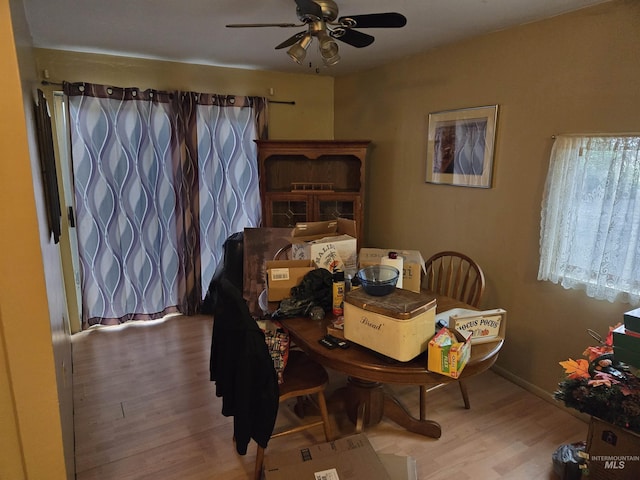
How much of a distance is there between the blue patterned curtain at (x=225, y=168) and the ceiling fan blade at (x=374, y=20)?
1.99 metres

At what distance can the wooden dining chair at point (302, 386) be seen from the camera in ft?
6.17

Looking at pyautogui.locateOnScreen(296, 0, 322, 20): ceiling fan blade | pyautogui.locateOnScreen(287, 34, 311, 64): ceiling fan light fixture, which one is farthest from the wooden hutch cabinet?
pyautogui.locateOnScreen(296, 0, 322, 20): ceiling fan blade

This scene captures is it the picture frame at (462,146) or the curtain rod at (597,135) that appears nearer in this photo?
the curtain rod at (597,135)

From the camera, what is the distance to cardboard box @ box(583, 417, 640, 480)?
5.34ft

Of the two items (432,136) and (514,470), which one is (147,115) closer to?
(432,136)

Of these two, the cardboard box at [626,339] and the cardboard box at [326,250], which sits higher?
the cardboard box at [326,250]

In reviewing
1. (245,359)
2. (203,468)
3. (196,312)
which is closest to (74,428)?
(203,468)

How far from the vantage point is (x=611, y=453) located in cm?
169

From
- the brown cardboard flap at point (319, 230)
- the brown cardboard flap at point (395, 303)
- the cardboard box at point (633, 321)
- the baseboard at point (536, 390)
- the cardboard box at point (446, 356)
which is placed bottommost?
the baseboard at point (536, 390)

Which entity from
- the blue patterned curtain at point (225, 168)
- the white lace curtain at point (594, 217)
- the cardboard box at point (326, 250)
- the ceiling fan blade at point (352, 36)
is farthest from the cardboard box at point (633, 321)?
the blue patterned curtain at point (225, 168)

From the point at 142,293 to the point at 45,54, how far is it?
202 centimetres

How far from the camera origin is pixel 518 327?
8.73 feet

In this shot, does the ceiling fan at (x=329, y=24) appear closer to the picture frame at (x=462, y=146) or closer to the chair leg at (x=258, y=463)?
the picture frame at (x=462, y=146)

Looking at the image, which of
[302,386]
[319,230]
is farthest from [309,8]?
[302,386]
